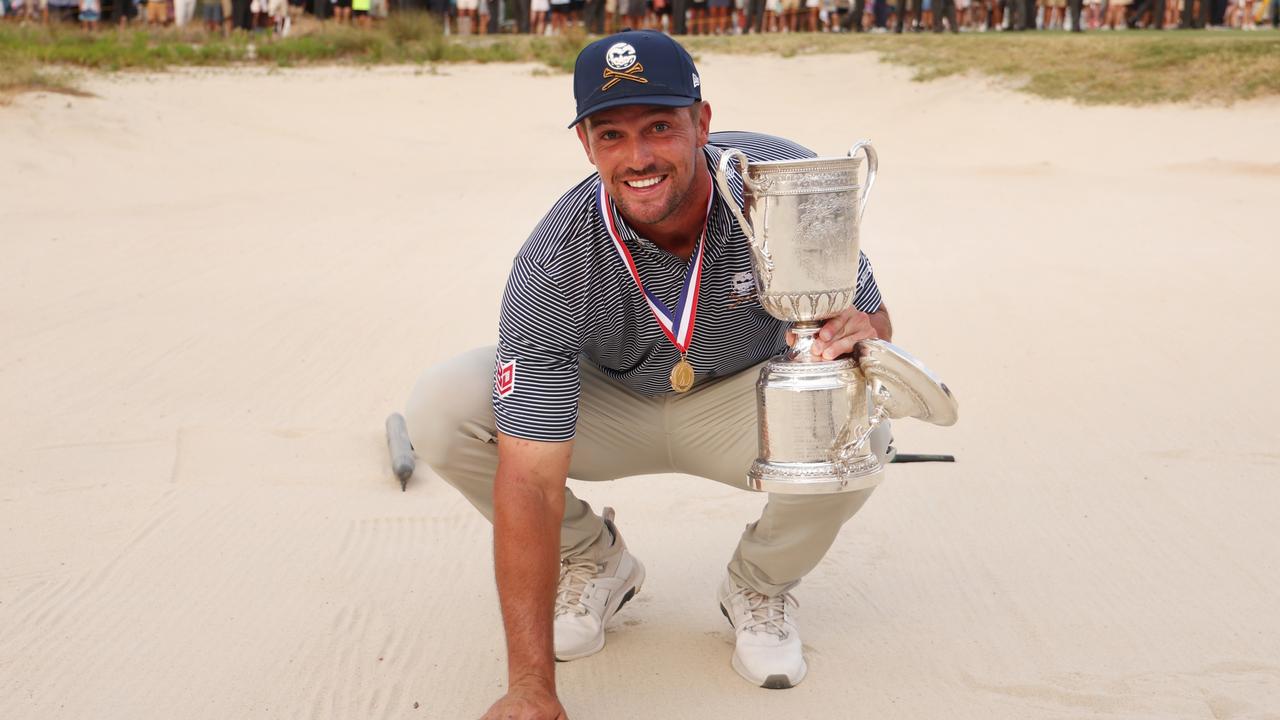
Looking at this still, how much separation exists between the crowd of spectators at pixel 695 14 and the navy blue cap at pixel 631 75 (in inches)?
657

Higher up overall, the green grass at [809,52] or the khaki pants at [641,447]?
the green grass at [809,52]

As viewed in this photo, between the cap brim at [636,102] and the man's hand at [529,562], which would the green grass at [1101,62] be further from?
the man's hand at [529,562]

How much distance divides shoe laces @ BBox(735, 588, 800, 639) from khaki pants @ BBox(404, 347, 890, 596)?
25 mm

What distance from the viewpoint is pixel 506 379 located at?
303 cm

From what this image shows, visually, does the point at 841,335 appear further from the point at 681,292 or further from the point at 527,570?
the point at 527,570

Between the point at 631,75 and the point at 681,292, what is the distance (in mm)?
520

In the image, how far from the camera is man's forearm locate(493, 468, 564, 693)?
9.28ft

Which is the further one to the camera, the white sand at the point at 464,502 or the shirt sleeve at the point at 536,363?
the white sand at the point at 464,502

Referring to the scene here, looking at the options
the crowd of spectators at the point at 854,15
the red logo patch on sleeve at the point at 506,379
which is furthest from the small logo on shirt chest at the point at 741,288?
the crowd of spectators at the point at 854,15

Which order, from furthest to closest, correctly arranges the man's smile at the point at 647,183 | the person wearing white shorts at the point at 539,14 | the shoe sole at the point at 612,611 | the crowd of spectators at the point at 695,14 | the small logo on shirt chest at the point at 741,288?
1. the person wearing white shorts at the point at 539,14
2. the crowd of spectators at the point at 695,14
3. the shoe sole at the point at 612,611
4. the small logo on shirt chest at the point at 741,288
5. the man's smile at the point at 647,183

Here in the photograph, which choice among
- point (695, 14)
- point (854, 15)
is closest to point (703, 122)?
point (854, 15)

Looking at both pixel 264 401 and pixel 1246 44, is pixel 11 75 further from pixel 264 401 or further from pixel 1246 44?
pixel 1246 44

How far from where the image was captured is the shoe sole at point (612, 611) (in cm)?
346

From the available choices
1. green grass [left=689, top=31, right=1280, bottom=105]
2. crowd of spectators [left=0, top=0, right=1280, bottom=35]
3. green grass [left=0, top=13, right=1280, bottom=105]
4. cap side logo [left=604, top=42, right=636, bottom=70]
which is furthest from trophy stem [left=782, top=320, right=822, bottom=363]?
crowd of spectators [left=0, top=0, right=1280, bottom=35]
